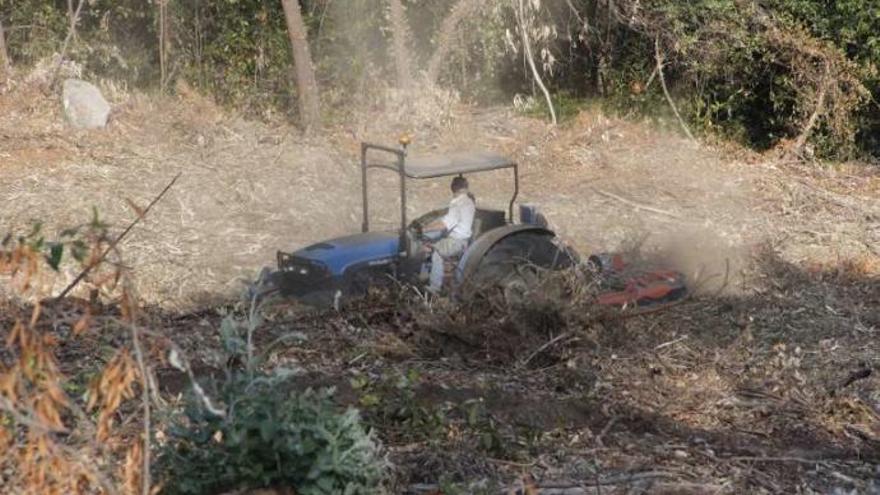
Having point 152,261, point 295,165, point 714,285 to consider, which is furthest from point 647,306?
point 295,165

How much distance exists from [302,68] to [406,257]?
743 centimetres

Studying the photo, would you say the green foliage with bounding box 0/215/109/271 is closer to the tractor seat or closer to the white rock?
the tractor seat

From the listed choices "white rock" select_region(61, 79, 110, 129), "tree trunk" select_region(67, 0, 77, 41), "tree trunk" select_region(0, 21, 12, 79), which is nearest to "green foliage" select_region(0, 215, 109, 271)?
"white rock" select_region(61, 79, 110, 129)

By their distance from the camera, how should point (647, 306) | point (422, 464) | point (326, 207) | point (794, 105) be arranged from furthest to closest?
point (794, 105), point (326, 207), point (647, 306), point (422, 464)

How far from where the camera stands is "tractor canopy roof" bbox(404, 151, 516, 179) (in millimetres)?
9336

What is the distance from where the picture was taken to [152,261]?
12.5m

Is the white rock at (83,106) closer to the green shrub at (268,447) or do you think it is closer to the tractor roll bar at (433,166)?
the tractor roll bar at (433,166)

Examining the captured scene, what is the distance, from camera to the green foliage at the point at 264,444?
179 inches

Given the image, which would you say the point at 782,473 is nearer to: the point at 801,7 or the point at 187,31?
the point at 801,7

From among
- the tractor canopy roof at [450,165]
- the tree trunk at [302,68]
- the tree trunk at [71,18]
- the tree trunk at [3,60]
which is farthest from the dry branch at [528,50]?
the tractor canopy roof at [450,165]

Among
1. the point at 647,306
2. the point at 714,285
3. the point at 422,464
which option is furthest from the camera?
the point at 714,285

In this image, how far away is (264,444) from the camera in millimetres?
4594

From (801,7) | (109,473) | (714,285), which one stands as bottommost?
(714,285)

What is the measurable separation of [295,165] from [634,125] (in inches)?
208
